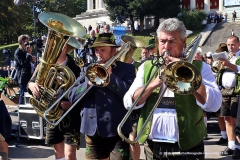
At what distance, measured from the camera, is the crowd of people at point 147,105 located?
2.89 metres

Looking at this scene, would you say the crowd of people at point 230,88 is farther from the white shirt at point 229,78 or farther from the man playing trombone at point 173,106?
the man playing trombone at point 173,106

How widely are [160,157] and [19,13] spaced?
1765 inches

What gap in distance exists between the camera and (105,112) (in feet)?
12.7

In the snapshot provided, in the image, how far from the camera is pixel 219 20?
49.8 meters

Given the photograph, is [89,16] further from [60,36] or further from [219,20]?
[60,36]

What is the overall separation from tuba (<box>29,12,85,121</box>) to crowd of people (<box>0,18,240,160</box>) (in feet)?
0.31

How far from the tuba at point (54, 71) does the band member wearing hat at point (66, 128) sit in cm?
10

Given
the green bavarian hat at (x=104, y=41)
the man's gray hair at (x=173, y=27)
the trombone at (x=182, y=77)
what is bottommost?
the trombone at (x=182, y=77)

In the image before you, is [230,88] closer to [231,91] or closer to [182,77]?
[231,91]

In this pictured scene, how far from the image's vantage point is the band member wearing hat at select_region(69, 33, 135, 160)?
3.83m

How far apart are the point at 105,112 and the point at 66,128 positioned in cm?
80

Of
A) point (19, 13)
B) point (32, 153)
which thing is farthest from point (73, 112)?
point (19, 13)

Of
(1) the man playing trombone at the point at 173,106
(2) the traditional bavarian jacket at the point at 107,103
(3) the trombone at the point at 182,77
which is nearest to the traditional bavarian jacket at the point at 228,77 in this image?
(2) the traditional bavarian jacket at the point at 107,103

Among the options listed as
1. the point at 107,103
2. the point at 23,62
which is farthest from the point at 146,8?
the point at 107,103
